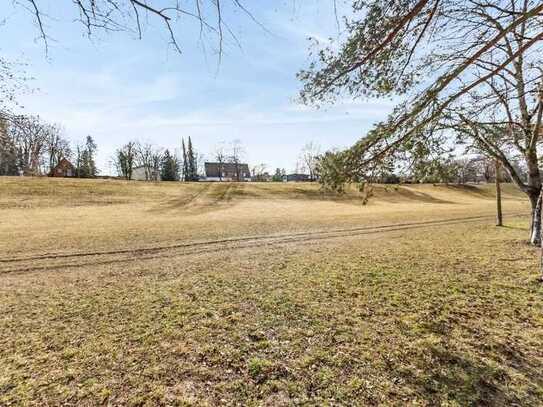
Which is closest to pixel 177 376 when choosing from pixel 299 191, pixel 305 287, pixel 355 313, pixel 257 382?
pixel 257 382

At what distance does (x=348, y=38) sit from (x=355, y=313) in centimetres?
422

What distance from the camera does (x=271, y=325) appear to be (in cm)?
398

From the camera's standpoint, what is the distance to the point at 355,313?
4.33 metres

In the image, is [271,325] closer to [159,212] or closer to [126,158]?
[159,212]

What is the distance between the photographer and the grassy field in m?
2.69

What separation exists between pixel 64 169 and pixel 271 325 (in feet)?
204

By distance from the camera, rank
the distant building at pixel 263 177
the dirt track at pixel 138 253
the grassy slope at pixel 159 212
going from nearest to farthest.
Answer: the dirt track at pixel 138 253 → the grassy slope at pixel 159 212 → the distant building at pixel 263 177

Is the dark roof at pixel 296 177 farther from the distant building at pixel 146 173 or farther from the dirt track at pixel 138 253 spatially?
the dirt track at pixel 138 253

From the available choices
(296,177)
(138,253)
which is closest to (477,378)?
(138,253)

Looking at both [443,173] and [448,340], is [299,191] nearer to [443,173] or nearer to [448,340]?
[443,173]

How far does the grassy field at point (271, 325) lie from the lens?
8.82 ft

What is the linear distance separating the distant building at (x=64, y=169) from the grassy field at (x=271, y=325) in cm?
5134

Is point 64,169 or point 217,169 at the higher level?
point 217,169

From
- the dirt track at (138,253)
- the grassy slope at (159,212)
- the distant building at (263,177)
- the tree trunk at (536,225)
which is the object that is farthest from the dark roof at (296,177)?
the tree trunk at (536,225)
